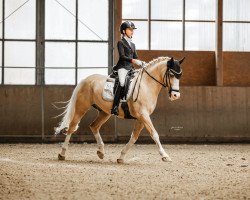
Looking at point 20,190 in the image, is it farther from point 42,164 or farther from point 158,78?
point 158,78

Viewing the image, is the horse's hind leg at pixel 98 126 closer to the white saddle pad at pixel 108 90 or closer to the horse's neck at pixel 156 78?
the white saddle pad at pixel 108 90

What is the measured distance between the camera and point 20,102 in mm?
12859

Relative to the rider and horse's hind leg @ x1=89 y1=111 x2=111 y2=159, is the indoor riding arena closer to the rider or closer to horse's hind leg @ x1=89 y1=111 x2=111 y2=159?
horse's hind leg @ x1=89 y1=111 x2=111 y2=159

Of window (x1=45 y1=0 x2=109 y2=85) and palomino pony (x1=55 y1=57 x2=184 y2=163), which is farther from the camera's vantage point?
window (x1=45 y1=0 x2=109 y2=85)

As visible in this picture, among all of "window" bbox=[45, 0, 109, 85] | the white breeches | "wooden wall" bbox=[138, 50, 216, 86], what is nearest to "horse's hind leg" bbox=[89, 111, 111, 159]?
the white breeches

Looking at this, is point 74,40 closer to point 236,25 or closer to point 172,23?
point 172,23

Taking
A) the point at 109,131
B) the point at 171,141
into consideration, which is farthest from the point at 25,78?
the point at 171,141

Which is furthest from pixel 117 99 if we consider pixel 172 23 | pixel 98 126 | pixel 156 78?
pixel 172 23

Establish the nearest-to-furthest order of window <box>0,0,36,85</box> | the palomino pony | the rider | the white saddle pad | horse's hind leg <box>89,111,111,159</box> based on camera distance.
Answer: the palomino pony → the rider → the white saddle pad → horse's hind leg <box>89,111,111,159</box> → window <box>0,0,36,85</box>

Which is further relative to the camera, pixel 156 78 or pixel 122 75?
pixel 122 75

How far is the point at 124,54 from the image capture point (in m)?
8.67

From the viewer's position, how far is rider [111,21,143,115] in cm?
861

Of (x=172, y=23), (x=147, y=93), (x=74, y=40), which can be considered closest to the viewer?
(x=147, y=93)

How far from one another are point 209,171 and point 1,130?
6.49 m
